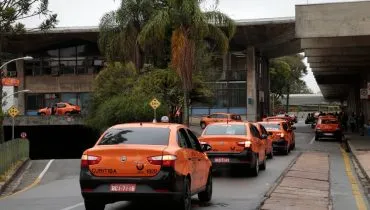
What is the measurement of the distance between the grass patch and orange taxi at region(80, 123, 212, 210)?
959 centimetres

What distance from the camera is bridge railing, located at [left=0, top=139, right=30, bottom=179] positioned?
66.7 feet

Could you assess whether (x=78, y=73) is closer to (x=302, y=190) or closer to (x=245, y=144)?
(x=245, y=144)

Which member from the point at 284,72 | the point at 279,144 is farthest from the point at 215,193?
the point at 284,72

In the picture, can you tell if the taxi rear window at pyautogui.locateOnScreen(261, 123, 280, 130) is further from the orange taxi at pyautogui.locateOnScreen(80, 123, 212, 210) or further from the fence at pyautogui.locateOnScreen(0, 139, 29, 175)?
the orange taxi at pyautogui.locateOnScreen(80, 123, 212, 210)

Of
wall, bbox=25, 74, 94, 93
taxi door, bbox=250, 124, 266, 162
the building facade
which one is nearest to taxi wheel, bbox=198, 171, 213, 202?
taxi door, bbox=250, 124, 266, 162

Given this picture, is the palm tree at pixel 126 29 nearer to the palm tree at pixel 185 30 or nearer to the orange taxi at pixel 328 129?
the palm tree at pixel 185 30

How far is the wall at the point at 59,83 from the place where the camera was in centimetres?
6739

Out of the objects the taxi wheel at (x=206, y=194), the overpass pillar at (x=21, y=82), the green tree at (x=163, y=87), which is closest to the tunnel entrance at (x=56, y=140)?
A: the overpass pillar at (x=21, y=82)

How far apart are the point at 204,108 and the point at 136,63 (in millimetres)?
26013

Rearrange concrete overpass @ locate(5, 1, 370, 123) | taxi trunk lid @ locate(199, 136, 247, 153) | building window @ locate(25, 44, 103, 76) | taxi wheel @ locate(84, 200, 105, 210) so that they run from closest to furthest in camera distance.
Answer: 1. taxi wheel @ locate(84, 200, 105, 210)
2. taxi trunk lid @ locate(199, 136, 247, 153)
3. concrete overpass @ locate(5, 1, 370, 123)
4. building window @ locate(25, 44, 103, 76)

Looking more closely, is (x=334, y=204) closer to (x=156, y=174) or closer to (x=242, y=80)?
(x=156, y=174)

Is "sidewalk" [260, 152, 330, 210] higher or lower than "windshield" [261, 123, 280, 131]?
lower

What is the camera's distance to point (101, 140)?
10.4 m

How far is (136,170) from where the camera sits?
9477mm
